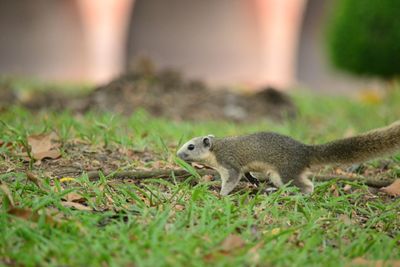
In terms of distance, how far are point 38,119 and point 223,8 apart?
14376 mm

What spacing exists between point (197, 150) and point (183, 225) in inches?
51.6

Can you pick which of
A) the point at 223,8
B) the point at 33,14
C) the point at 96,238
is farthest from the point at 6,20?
the point at 96,238

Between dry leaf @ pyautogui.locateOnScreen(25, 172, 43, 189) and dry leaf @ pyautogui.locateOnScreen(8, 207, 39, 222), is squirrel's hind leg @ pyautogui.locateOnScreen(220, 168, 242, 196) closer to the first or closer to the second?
dry leaf @ pyautogui.locateOnScreen(25, 172, 43, 189)

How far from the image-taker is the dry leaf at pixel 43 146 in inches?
183

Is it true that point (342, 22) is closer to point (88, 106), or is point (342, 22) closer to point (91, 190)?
point (88, 106)

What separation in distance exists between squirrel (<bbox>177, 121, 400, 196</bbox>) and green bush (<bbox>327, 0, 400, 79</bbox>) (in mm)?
7474

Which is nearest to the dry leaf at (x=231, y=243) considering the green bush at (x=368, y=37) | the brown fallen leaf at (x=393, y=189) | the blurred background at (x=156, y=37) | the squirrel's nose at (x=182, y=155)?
the squirrel's nose at (x=182, y=155)

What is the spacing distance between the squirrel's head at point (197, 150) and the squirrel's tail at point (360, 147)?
2.39 ft

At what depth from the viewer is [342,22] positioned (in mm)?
12016

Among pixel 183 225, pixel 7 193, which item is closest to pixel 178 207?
pixel 183 225

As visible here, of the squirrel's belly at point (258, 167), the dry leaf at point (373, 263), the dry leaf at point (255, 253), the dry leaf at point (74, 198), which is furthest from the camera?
the squirrel's belly at point (258, 167)

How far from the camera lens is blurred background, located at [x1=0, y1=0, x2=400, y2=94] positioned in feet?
62.4

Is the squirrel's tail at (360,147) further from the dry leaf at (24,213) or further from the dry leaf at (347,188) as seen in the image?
the dry leaf at (24,213)

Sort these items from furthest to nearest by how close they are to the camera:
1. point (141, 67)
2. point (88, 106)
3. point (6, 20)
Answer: point (6, 20)
point (141, 67)
point (88, 106)
